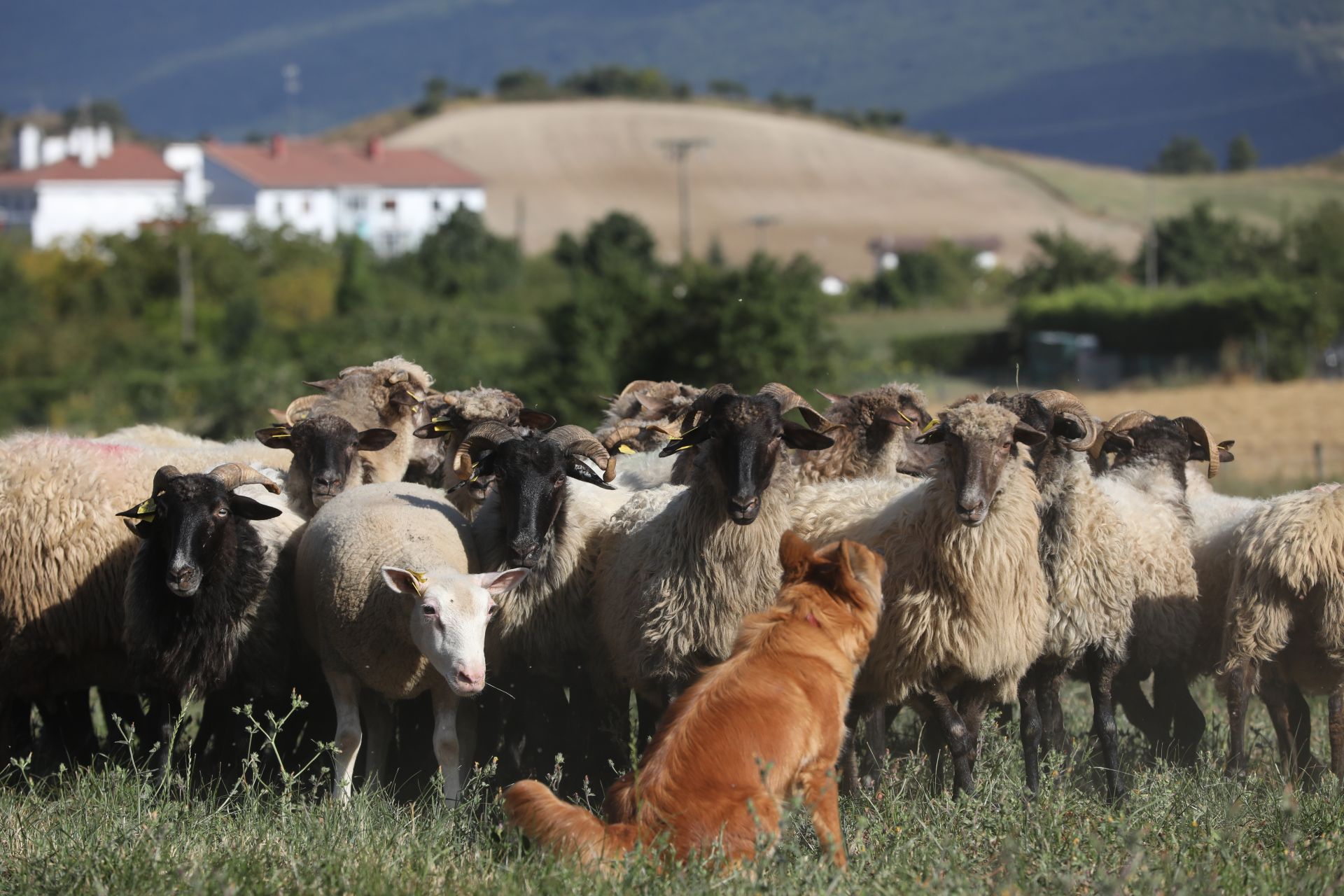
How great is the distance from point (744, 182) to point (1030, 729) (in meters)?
111

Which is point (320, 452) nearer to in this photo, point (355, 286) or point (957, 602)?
Answer: point (957, 602)

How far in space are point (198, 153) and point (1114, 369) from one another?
84.4 meters

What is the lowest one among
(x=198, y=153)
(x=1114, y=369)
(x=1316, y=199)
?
(x=1114, y=369)

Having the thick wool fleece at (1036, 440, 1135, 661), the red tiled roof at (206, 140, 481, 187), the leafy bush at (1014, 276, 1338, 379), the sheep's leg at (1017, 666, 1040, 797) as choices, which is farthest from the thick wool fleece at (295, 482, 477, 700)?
the red tiled roof at (206, 140, 481, 187)

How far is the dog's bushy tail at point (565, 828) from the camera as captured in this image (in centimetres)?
526

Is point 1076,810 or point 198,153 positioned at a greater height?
point 198,153

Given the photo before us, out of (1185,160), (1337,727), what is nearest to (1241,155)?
(1185,160)

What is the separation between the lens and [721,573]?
7473 millimetres

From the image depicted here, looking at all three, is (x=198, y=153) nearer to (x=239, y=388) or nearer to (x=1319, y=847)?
(x=239, y=388)

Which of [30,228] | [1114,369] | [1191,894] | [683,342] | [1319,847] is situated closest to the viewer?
[1191,894]

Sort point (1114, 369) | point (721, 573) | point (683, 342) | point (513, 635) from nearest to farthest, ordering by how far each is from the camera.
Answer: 1. point (721, 573)
2. point (513, 635)
3. point (683, 342)
4. point (1114, 369)

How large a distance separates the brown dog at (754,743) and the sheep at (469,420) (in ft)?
10.6

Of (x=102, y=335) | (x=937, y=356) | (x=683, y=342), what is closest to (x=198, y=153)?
(x=102, y=335)

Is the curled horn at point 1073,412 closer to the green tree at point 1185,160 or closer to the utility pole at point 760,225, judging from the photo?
the utility pole at point 760,225
